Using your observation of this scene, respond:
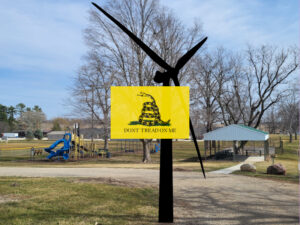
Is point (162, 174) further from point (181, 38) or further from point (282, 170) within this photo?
point (181, 38)

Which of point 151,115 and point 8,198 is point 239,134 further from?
point 8,198

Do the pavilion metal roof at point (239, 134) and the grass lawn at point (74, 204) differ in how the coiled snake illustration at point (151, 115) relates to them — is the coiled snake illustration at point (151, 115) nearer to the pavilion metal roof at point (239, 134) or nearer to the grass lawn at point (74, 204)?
the grass lawn at point (74, 204)

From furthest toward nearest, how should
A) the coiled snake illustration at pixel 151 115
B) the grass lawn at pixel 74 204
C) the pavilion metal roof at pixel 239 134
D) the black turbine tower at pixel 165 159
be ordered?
the pavilion metal roof at pixel 239 134
the coiled snake illustration at pixel 151 115
the grass lawn at pixel 74 204
the black turbine tower at pixel 165 159

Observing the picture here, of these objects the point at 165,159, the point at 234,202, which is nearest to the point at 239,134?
the point at 234,202

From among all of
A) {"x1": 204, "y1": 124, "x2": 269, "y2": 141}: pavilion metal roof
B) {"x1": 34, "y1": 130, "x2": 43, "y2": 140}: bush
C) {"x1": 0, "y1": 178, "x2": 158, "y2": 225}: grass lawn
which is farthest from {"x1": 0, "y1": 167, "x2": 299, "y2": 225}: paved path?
{"x1": 34, "y1": 130, "x2": 43, "y2": 140}: bush

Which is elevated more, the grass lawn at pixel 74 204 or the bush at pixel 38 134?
the bush at pixel 38 134

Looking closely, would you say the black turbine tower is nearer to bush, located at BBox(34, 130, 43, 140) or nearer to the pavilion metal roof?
the pavilion metal roof

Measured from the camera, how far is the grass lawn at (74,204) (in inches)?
276

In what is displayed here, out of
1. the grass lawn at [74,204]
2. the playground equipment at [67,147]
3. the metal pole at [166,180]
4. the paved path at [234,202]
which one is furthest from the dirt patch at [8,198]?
the playground equipment at [67,147]

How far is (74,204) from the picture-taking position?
845 cm

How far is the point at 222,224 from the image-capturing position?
6887 millimetres

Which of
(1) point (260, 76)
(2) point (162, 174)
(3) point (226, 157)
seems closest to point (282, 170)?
(2) point (162, 174)

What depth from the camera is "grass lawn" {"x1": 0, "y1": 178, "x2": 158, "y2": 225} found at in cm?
700

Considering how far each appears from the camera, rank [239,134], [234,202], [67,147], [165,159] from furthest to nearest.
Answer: [67,147] < [239,134] < [234,202] < [165,159]
